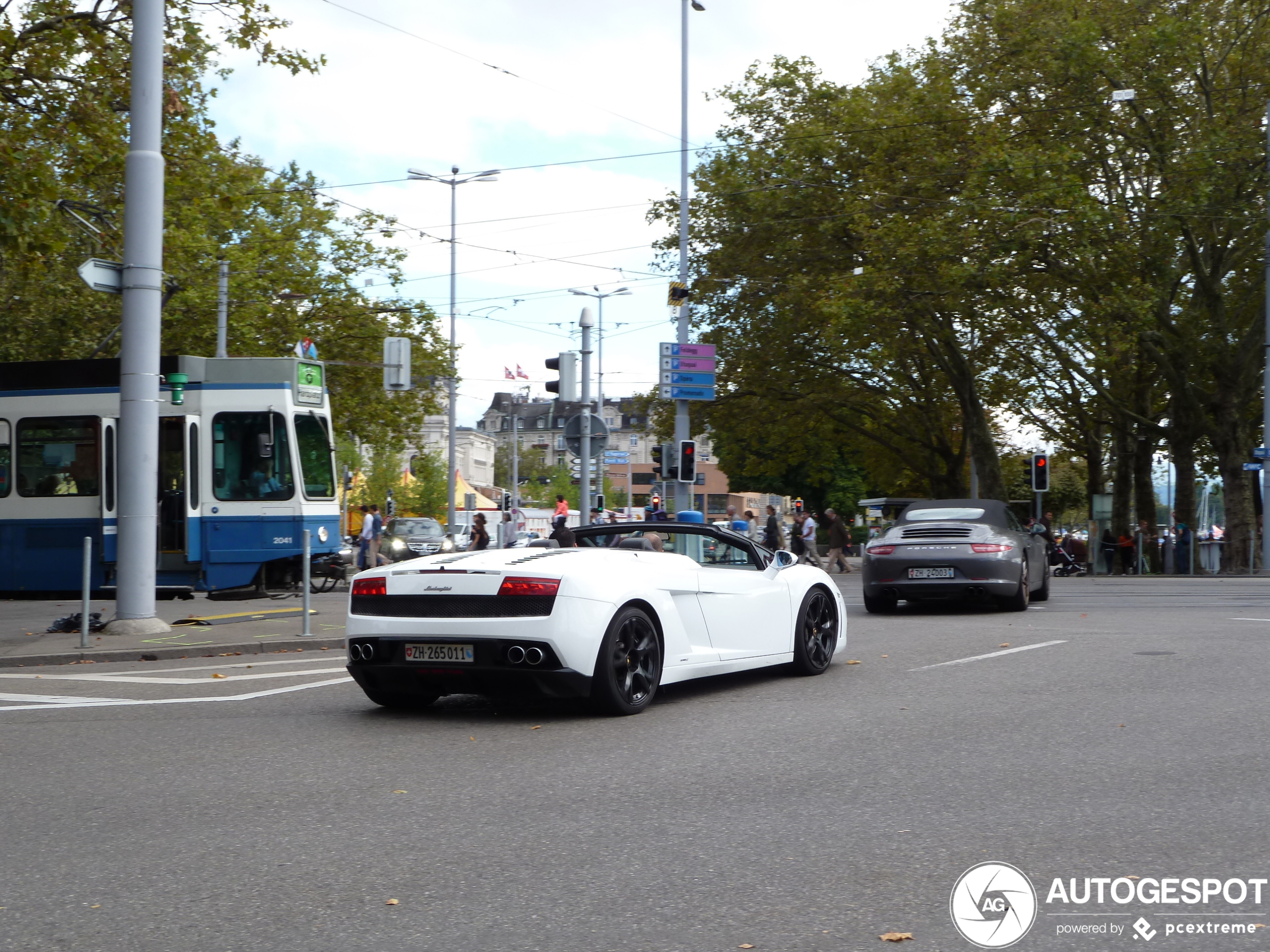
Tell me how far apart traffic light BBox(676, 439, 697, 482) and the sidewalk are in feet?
39.4

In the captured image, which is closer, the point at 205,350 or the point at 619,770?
the point at 619,770

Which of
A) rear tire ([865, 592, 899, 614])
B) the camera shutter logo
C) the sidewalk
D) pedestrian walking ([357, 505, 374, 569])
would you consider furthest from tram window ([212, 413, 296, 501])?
the camera shutter logo

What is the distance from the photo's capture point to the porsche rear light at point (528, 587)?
317 inches

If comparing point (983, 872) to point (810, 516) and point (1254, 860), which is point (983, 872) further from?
point (810, 516)

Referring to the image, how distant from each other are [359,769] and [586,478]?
1661cm

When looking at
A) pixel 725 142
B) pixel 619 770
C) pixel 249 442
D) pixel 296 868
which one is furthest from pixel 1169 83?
pixel 296 868

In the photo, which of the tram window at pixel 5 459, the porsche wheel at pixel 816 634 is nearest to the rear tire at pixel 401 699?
the porsche wheel at pixel 816 634

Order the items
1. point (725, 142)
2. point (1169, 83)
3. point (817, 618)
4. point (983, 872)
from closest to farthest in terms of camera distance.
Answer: point (983, 872) < point (817, 618) < point (1169, 83) < point (725, 142)

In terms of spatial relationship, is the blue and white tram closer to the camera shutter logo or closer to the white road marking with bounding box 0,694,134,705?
the white road marking with bounding box 0,694,134,705

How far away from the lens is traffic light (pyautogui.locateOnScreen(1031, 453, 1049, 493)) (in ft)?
115

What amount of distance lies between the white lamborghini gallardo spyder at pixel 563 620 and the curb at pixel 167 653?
493 centimetres

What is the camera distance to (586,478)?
77.1ft

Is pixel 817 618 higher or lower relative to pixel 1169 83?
lower

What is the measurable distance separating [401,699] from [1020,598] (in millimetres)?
10571
